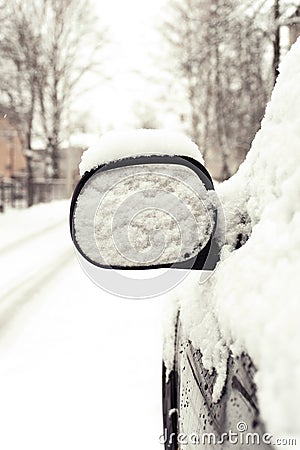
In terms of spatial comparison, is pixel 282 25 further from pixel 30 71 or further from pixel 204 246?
pixel 30 71

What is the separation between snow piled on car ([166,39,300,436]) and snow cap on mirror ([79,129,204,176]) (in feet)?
0.57

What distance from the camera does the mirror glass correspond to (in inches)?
59.4

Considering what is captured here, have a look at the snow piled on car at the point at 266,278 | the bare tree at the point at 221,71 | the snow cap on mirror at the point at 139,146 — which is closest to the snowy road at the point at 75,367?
the snow piled on car at the point at 266,278

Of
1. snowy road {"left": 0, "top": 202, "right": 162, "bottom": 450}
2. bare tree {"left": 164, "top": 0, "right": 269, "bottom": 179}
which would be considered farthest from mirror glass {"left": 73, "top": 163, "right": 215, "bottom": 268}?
bare tree {"left": 164, "top": 0, "right": 269, "bottom": 179}

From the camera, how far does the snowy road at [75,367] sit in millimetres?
3563

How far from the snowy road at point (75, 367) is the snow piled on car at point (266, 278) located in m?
2.04

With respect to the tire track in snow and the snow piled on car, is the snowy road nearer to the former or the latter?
the tire track in snow

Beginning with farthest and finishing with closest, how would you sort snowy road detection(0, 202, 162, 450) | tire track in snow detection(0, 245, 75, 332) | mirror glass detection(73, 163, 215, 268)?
1. tire track in snow detection(0, 245, 75, 332)
2. snowy road detection(0, 202, 162, 450)
3. mirror glass detection(73, 163, 215, 268)

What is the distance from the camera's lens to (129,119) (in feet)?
169

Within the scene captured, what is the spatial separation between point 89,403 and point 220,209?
2.80 meters

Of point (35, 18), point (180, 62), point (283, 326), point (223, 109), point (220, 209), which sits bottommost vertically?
point (283, 326)

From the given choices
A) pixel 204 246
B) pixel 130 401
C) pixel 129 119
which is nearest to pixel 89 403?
pixel 130 401

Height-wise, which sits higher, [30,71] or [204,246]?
[30,71]

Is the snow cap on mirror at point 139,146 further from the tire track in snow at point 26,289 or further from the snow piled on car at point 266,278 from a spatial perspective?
the tire track in snow at point 26,289
